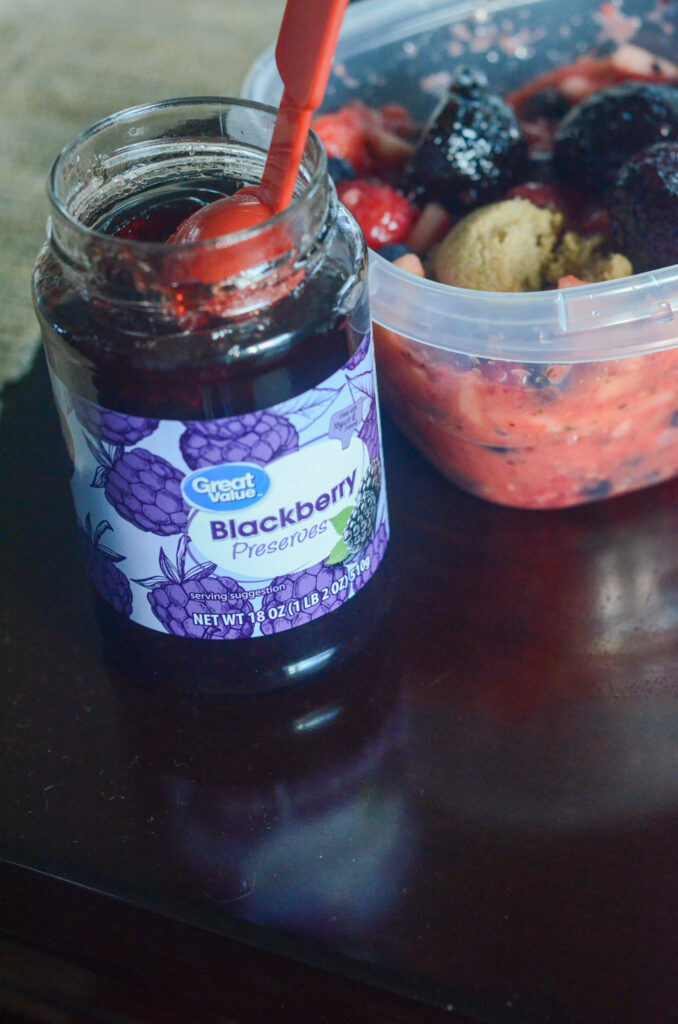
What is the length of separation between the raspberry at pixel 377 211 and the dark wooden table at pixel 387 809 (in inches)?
8.0

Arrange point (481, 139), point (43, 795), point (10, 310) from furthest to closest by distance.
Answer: point (10, 310) → point (481, 139) → point (43, 795)

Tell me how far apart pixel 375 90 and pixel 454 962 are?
0.71m

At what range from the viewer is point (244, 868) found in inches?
20.7

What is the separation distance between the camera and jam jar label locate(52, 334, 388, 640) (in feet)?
1.60

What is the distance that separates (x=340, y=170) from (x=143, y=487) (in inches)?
14.6

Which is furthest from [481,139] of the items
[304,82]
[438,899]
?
[438,899]

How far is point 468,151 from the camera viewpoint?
745 mm

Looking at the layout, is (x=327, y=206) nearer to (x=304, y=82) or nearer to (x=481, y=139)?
(x=304, y=82)

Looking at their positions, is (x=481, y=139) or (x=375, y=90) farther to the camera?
(x=375, y=90)

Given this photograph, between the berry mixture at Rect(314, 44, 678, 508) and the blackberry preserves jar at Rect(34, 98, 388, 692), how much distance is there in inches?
3.8

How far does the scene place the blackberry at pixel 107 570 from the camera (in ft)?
1.80

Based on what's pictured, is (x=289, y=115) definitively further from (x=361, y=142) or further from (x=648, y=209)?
(x=361, y=142)

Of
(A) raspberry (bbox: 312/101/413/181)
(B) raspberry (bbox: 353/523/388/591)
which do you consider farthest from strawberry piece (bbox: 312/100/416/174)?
(B) raspberry (bbox: 353/523/388/591)

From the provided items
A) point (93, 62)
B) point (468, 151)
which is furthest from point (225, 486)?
point (93, 62)
